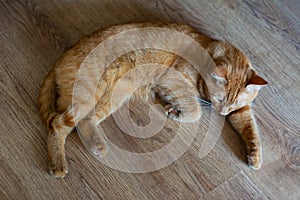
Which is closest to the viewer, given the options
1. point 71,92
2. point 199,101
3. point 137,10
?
point 71,92

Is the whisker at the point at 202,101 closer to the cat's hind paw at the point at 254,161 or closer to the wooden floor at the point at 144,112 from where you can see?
the wooden floor at the point at 144,112

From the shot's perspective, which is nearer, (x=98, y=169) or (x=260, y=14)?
(x=98, y=169)

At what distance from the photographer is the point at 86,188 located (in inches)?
64.1

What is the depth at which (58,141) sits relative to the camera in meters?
1.63

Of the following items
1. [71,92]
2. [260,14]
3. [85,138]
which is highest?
[260,14]

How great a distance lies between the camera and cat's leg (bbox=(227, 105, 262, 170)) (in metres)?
1.70

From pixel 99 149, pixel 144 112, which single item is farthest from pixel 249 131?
pixel 99 149

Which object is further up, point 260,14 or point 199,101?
point 260,14

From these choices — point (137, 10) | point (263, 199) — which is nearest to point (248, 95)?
point (263, 199)

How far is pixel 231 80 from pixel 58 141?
32.4 inches

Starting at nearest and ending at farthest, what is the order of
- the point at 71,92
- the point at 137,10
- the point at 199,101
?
the point at 71,92 < the point at 199,101 < the point at 137,10

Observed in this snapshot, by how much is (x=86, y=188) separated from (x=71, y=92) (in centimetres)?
44

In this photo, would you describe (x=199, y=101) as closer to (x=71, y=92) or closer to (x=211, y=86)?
(x=211, y=86)

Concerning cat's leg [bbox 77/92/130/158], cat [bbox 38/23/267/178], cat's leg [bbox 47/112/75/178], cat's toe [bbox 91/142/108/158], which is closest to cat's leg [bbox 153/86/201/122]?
cat [bbox 38/23/267/178]
